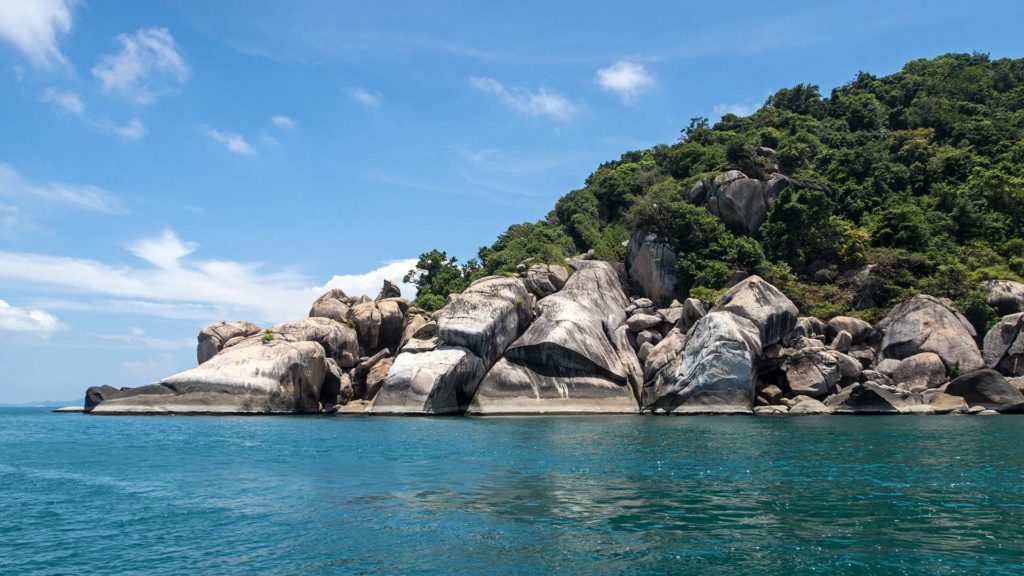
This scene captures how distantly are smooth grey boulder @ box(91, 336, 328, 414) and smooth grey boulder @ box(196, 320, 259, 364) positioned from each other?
8952 mm

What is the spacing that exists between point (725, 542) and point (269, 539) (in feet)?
28.6

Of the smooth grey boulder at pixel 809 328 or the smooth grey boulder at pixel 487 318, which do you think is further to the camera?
the smooth grey boulder at pixel 809 328

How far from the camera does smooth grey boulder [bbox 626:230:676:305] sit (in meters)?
56.8

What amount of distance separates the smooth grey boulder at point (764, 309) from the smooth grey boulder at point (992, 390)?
33.7ft

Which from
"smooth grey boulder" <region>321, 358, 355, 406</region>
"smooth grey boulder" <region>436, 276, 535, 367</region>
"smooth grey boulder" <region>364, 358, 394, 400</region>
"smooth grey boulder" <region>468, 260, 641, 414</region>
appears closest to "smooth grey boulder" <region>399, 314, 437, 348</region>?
"smooth grey boulder" <region>436, 276, 535, 367</region>

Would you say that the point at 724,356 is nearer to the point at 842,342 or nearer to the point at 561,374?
the point at 842,342

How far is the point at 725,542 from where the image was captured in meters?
12.5

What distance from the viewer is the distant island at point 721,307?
143 feet

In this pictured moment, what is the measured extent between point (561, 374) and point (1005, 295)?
30753 mm

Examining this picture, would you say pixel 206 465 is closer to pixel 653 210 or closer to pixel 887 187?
pixel 653 210

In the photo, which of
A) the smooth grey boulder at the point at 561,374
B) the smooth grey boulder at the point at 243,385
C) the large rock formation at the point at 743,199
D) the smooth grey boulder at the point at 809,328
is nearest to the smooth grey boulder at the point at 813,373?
the smooth grey boulder at the point at 809,328

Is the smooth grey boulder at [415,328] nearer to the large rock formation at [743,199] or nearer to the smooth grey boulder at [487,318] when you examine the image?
the smooth grey boulder at [487,318]

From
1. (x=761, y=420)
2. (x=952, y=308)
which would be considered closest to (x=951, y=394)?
(x=952, y=308)

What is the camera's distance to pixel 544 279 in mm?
56031
